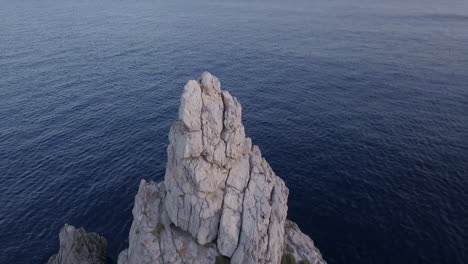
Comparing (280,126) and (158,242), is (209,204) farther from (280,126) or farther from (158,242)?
(280,126)

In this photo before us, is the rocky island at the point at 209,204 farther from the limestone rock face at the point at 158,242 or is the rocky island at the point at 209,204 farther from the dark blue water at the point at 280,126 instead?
the dark blue water at the point at 280,126

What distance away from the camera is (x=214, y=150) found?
45.0 metres

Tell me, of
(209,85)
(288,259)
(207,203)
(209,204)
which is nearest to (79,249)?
(207,203)

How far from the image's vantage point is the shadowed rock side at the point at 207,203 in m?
43.7

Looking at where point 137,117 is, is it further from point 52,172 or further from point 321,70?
point 321,70

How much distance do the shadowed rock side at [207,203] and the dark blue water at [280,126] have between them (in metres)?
13.1

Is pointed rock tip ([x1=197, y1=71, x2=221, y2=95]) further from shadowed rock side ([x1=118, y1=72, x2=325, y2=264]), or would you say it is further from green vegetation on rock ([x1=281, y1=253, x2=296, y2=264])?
green vegetation on rock ([x1=281, y1=253, x2=296, y2=264])

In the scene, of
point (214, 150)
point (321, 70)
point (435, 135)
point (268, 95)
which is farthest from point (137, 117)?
point (435, 135)

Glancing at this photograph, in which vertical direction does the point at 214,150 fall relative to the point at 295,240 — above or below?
above

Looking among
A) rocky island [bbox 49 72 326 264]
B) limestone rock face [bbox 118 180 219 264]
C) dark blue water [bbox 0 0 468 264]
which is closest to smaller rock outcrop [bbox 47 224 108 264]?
dark blue water [bbox 0 0 468 264]

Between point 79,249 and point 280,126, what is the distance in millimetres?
51606

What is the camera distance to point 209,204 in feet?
146

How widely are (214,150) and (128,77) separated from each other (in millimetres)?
80305

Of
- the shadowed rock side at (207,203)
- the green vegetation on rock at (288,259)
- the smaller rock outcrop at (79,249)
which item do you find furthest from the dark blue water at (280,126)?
the shadowed rock side at (207,203)
